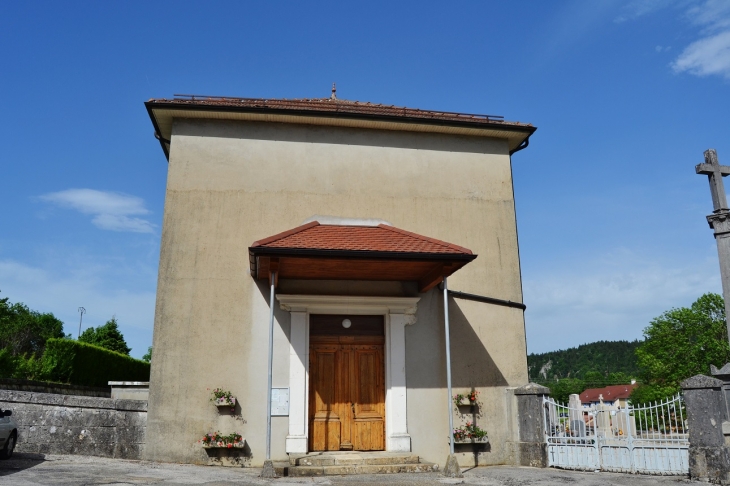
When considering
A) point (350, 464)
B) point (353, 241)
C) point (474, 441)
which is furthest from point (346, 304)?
point (474, 441)

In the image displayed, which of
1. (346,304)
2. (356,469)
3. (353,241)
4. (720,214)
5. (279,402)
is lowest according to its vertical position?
(356,469)

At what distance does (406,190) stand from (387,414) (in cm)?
460

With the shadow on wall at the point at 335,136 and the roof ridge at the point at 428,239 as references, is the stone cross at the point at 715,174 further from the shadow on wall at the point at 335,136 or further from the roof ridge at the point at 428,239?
the roof ridge at the point at 428,239

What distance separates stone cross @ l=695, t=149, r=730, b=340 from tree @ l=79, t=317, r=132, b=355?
26.5m

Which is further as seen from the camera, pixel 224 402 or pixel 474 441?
pixel 474 441

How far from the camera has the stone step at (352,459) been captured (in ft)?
32.1

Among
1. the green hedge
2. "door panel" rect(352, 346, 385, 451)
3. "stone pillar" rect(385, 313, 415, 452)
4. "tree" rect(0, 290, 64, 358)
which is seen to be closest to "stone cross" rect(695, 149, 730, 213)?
"stone pillar" rect(385, 313, 415, 452)

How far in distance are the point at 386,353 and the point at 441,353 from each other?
1.13 m

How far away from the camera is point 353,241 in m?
10.2

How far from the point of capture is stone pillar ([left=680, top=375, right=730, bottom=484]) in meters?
8.63

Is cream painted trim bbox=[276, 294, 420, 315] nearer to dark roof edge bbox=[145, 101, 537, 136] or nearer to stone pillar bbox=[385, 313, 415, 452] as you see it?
stone pillar bbox=[385, 313, 415, 452]

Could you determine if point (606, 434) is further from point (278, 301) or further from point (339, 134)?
point (339, 134)

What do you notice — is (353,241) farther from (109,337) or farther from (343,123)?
(109,337)

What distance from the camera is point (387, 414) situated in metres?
11.0
